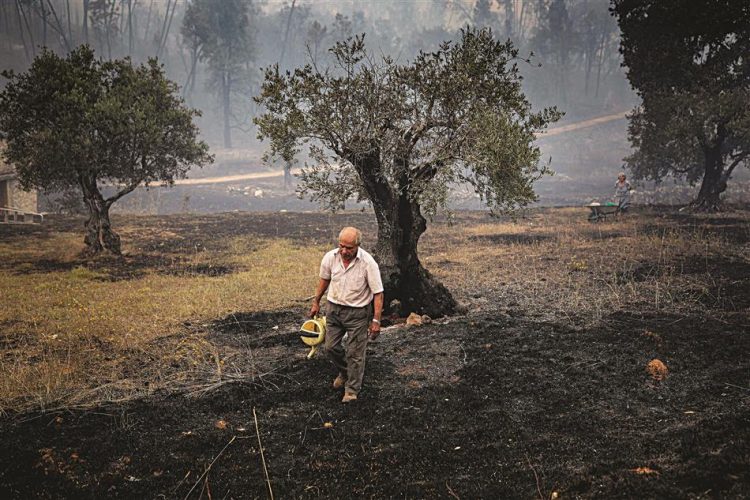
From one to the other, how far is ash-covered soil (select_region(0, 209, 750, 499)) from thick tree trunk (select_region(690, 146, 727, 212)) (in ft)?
65.7

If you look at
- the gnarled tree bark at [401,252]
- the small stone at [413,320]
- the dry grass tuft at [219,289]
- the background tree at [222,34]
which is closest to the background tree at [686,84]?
the dry grass tuft at [219,289]

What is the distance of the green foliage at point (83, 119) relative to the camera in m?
17.0

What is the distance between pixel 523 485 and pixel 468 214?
29624mm

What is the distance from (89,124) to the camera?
17516 mm

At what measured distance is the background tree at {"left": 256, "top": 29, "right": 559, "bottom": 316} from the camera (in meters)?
10.6

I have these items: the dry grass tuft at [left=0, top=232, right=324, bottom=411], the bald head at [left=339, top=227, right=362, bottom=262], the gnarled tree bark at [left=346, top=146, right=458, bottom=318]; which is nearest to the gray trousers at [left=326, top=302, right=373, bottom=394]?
the bald head at [left=339, top=227, right=362, bottom=262]

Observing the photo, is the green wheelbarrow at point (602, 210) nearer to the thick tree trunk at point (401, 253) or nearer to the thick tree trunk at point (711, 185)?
the thick tree trunk at point (711, 185)

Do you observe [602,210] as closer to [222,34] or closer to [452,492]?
[452,492]

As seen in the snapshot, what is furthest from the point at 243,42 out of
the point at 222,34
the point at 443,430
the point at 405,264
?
the point at 443,430

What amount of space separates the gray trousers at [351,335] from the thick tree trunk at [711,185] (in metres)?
25.3

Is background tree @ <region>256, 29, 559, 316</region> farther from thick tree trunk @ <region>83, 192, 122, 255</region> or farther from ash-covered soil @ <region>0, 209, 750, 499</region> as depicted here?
thick tree trunk @ <region>83, 192, 122, 255</region>

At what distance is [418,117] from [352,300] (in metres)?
5.25

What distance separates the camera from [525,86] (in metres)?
78.1

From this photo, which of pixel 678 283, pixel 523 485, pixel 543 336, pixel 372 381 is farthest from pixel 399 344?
pixel 678 283
